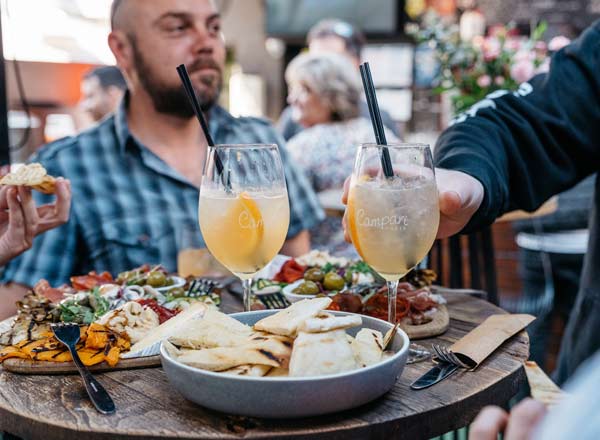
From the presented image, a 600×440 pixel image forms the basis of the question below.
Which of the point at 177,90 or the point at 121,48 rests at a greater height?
the point at 121,48

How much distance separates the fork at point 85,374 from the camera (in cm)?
83

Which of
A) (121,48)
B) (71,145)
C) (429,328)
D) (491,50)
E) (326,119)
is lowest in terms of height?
(429,328)

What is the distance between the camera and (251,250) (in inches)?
43.1

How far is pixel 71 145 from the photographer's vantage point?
2.25 metres

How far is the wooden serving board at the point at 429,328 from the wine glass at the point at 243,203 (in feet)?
0.86

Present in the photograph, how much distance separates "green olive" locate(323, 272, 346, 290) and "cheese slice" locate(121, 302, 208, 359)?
1.01 ft

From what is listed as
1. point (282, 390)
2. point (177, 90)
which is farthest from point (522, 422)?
point (177, 90)

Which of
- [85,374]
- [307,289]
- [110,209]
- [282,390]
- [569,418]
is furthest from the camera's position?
[110,209]

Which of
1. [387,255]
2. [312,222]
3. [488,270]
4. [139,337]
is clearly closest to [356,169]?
[387,255]

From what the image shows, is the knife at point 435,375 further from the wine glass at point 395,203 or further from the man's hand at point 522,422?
the man's hand at point 522,422

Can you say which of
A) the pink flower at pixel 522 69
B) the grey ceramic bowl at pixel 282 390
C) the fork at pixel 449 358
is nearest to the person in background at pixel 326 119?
the pink flower at pixel 522 69

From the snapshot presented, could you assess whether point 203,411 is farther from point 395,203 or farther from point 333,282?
point 333,282

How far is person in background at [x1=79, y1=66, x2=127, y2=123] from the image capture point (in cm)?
445

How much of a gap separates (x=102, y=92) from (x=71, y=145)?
2351mm
